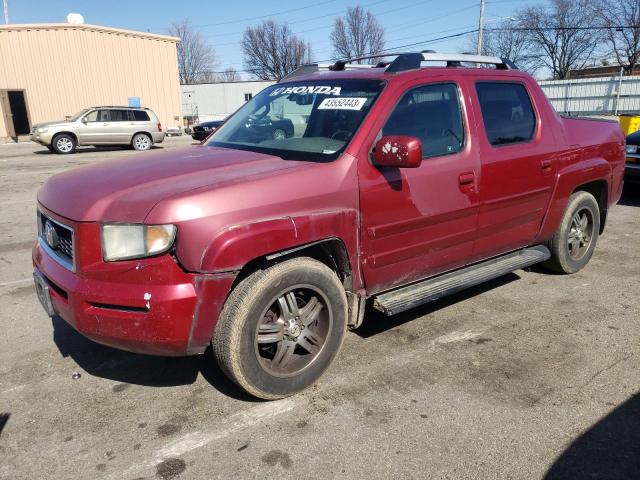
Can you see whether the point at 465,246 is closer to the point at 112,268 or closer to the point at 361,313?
the point at 361,313

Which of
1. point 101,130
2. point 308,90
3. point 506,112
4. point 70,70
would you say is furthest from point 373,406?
point 70,70

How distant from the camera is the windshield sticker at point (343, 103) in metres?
3.43

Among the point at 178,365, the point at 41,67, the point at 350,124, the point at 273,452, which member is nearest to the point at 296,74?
the point at 350,124

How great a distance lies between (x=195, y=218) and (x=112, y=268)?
0.50 m

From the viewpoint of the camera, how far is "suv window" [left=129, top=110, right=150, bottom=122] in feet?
68.6

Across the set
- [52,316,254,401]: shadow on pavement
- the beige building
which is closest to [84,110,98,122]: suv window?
the beige building

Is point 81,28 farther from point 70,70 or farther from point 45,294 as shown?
point 45,294

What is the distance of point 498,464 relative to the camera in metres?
2.52

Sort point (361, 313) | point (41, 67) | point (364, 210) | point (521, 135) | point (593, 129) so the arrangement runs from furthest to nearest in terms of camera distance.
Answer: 1. point (41, 67)
2. point (593, 129)
3. point (521, 135)
4. point (361, 313)
5. point (364, 210)

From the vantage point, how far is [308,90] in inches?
152

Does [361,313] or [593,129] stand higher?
[593,129]

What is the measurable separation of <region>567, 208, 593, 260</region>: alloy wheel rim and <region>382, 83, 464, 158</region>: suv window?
1992mm

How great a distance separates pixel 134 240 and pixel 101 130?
771 inches

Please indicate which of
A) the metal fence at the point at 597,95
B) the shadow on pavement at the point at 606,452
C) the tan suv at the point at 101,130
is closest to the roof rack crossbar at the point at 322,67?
the shadow on pavement at the point at 606,452
